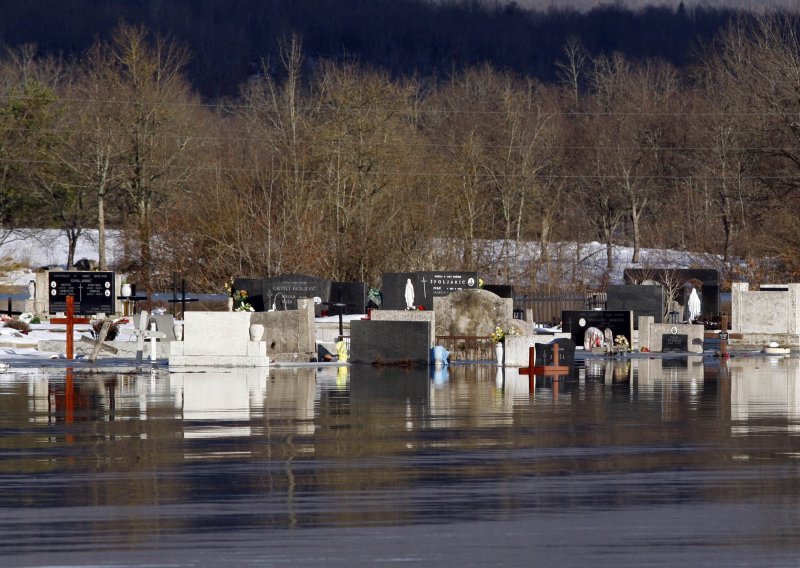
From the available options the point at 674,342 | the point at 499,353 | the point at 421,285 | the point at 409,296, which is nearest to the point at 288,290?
the point at 421,285

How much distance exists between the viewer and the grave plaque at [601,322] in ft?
113

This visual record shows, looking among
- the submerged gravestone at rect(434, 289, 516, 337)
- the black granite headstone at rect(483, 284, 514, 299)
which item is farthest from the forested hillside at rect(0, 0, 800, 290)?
the submerged gravestone at rect(434, 289, 516, 337)

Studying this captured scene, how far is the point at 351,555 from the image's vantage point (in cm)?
1010

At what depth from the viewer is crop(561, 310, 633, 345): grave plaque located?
34.4m

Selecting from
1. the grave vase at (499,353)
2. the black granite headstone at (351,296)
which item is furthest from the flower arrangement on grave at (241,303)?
the black granite headstone at (351,296)

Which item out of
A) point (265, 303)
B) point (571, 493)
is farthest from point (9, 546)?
point (265, 303)

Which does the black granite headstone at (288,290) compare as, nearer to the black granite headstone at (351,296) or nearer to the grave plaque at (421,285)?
the black granite headstone at (351,296)

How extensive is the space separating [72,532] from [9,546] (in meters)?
0.60

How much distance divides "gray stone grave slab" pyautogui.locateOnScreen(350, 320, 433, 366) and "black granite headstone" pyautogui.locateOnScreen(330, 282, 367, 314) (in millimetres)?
16129

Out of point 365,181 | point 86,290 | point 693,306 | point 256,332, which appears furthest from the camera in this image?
point 365,181

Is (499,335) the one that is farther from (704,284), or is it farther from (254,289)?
(704,284)

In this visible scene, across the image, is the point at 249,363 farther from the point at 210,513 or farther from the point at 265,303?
the point at 210,513

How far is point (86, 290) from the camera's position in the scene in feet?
119

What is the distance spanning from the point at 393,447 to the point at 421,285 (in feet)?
73.9
